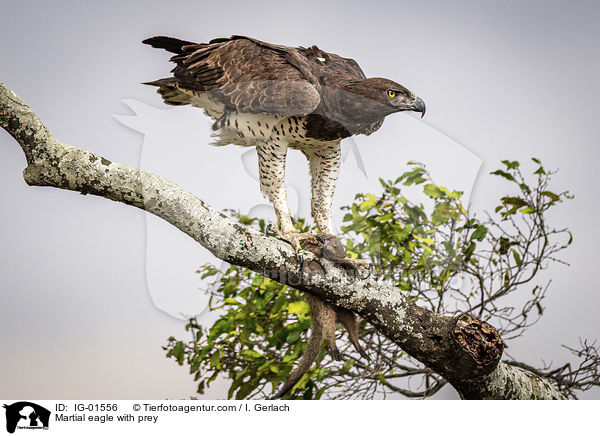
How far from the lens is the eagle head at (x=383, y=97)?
4.86 feet

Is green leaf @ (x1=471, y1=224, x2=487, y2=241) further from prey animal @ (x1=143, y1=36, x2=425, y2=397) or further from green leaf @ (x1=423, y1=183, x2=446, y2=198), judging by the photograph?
prey animal @ (x1=143, y1=36, x2=425, y2=397)

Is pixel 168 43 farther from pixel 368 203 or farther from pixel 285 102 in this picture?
pixel 368 203

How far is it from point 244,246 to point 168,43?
2.15 ft

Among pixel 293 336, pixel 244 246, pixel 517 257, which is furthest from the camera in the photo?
pixel 517 257

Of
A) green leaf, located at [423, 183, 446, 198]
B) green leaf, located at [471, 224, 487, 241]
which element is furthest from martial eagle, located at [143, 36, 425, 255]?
green leaf, located at [471, 224, 487, 241]

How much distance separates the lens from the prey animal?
1.49 metres

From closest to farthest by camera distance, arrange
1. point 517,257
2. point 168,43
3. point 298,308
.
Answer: point 168,43 < point 298,308 < point 517,257

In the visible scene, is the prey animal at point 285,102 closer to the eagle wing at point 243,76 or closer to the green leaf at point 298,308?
the eagle wing at point 243,76

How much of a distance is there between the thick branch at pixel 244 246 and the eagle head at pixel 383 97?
1.31ft

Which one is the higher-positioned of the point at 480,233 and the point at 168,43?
the point at 168,43
